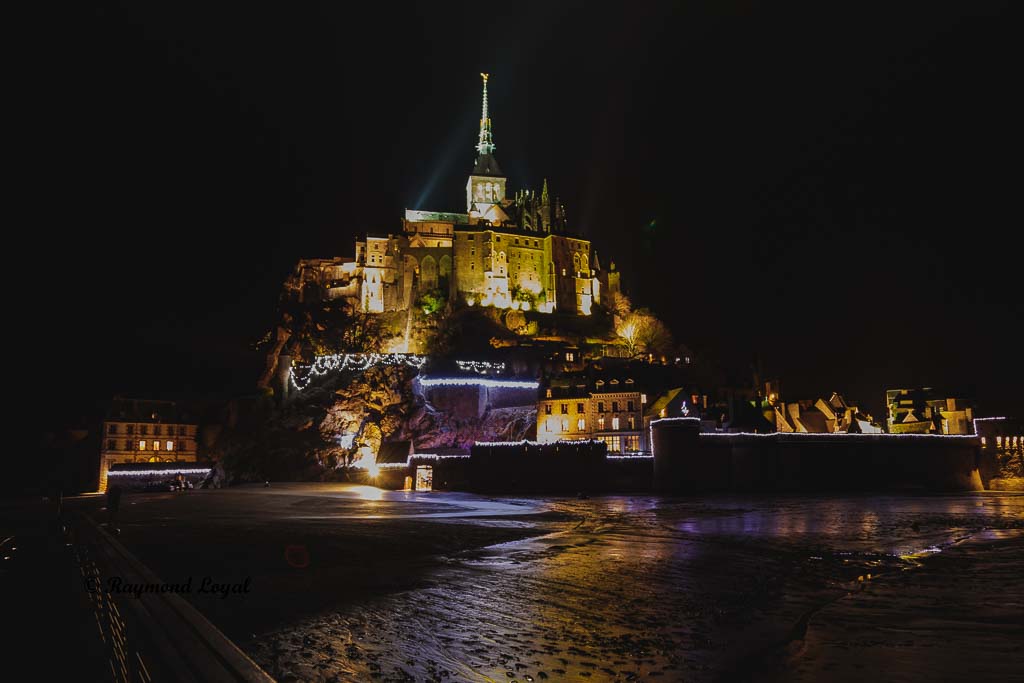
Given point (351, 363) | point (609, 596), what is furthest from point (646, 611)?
point (351, 363)

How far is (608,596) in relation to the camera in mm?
12211

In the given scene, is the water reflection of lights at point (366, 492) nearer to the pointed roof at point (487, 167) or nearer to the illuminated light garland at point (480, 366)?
the illuminated light garland at point (480, 366)

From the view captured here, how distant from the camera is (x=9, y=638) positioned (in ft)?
25.5

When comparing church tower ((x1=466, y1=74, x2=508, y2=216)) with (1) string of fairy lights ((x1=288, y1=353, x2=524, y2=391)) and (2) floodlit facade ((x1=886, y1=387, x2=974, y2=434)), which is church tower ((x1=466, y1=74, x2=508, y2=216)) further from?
(2) floodlit facade ((x1=886, y1=387, x2=974, y2=434))

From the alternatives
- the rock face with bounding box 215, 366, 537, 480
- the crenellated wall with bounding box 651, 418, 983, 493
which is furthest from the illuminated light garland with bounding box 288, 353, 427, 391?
the crenellated wall with bounding box 651, 418, 983, 493

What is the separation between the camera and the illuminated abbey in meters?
93.2

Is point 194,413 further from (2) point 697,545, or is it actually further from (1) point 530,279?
(2) point 697,545

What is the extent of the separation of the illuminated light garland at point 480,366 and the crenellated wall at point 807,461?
3122 centimetres

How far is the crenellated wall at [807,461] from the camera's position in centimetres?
4291

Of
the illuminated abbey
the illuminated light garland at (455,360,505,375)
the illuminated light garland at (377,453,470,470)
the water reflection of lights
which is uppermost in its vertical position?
the illuminated abbey

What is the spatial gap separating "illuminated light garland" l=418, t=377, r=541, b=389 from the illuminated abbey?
24.0 metres

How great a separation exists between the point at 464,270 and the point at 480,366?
25.7 meters

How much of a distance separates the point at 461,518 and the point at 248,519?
334 inches

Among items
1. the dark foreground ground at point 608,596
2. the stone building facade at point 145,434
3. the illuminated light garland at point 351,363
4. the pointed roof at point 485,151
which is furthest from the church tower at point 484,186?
the dark foreground ground at point 608,596
